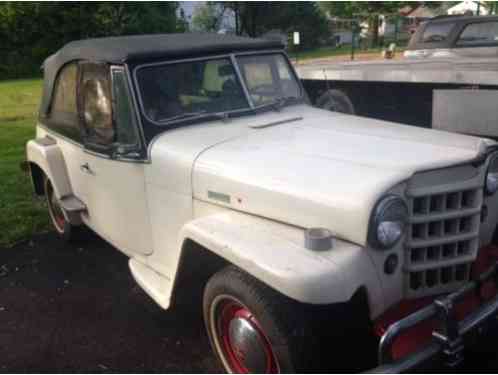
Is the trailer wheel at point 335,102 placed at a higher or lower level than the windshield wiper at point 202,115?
lower

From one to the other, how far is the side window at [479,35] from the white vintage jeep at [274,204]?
4.47 metres

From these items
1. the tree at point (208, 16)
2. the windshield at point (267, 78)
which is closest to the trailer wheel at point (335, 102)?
the windshield at point (267, 78)

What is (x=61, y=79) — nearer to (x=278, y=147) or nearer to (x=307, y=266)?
(x=278, y=147)

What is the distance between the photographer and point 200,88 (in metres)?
3.41

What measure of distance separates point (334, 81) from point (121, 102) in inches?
132

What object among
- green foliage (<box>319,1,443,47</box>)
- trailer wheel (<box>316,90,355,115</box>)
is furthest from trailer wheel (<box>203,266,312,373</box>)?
green foliage (<box>319,1,443,47</box>)

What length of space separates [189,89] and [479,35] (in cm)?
557

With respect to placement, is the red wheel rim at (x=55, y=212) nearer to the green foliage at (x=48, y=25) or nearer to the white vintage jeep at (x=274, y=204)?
the white vintage jeep at (x=274, y=204)

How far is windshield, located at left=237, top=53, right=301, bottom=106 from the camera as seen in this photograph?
3.59 meters

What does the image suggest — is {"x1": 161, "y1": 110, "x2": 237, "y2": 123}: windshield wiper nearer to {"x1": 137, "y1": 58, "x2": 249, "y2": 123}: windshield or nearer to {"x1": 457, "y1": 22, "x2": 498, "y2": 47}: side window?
{"x1": 137, "y1": 58, "x2": 249, "y2": 123}: windshield

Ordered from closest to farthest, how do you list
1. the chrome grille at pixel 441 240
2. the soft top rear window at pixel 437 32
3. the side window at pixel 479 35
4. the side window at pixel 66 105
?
the chrome grille at pixel 441 240 → the side window at pixel 66 105 → the side window at pixel 479 35 → the soft top rear window at pixel 437 32

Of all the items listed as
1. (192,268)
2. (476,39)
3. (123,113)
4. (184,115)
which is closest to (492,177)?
(192,268)

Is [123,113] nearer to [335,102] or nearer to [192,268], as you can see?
[192,268]

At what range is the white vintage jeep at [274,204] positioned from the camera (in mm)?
2229
